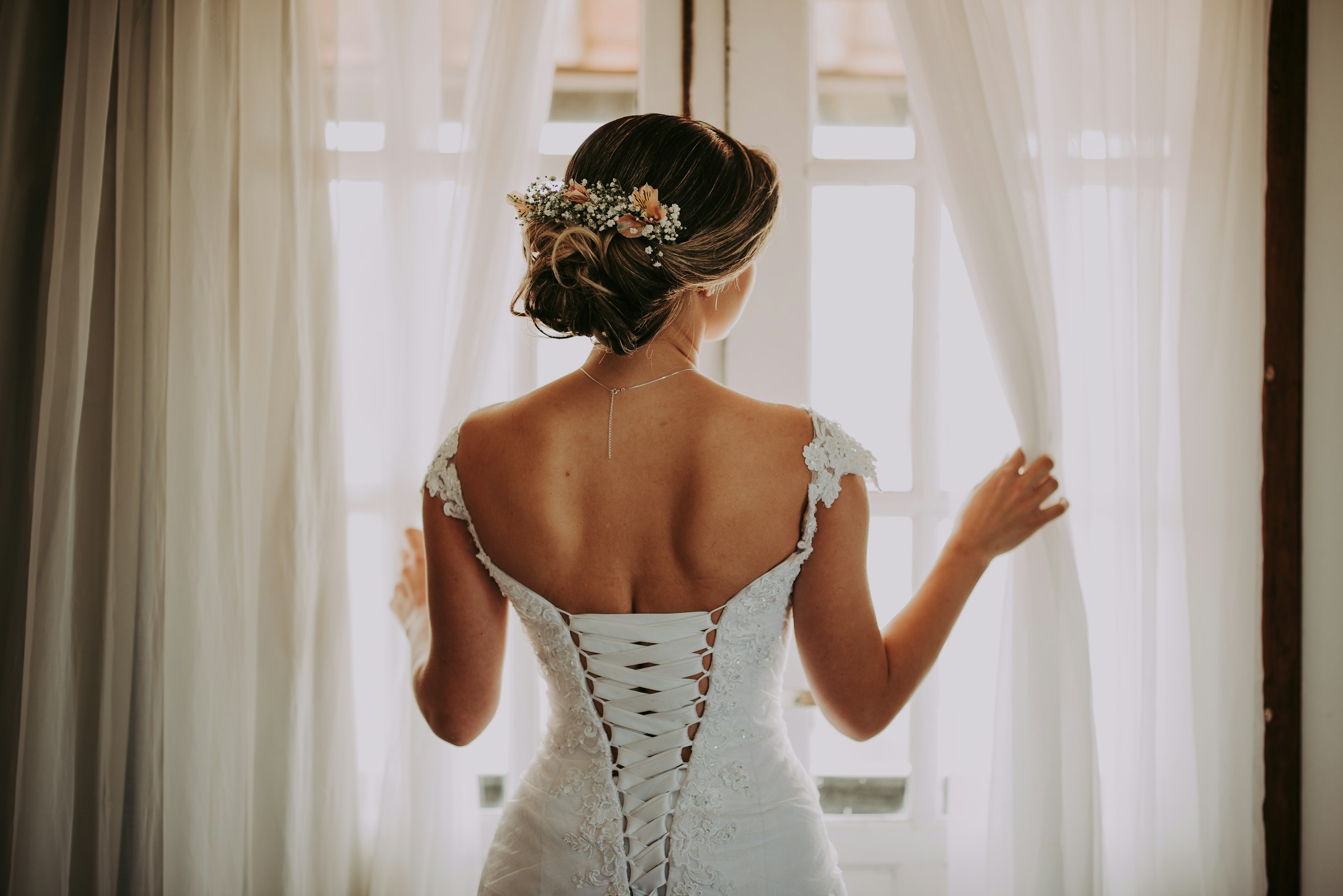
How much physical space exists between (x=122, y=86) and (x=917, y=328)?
5.25 ft

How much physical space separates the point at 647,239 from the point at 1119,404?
3.36ft

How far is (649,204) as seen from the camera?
2.97 feet

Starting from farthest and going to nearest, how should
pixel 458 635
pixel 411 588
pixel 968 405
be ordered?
1. pixel 968 405
2. pixel 411 588
3. pixel 458 635

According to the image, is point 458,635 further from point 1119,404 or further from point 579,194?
point 1119,404

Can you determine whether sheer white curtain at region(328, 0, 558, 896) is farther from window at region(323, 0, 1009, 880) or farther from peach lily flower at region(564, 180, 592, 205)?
peach lily flower at region(564, 180, 592, 205)

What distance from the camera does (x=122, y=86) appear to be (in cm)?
147

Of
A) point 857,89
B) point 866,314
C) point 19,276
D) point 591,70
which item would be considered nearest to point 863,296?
point 866,314

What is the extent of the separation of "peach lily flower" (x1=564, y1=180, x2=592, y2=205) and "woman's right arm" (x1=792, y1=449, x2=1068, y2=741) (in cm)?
48

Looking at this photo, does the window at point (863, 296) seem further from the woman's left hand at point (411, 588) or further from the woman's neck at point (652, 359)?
the woman's left hand at point (411, 588)

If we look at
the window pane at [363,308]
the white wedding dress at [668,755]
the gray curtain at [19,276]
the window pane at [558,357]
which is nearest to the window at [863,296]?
the window pane at [558,357]

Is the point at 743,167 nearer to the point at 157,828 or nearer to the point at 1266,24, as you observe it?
the point at 1266,24

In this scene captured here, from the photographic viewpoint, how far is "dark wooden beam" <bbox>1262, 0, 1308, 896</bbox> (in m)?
1.52

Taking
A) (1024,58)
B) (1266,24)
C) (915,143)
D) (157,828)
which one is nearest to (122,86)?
(157,828)

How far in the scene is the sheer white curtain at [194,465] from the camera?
1.46 m
